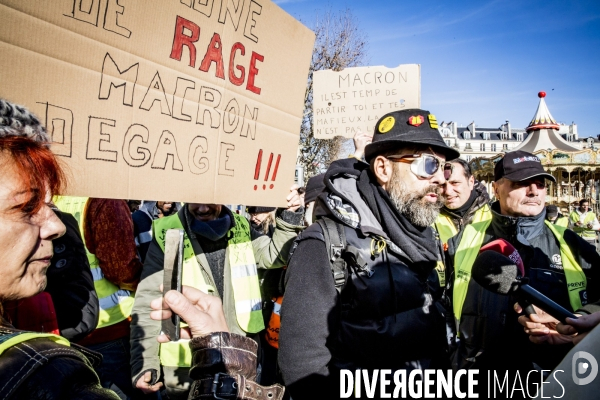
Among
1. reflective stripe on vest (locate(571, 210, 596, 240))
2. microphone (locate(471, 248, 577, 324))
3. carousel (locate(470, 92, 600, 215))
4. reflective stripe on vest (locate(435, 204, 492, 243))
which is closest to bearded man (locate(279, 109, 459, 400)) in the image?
microphone (locate(471, 248, 577, 324))

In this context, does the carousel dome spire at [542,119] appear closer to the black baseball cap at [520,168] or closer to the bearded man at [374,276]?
the black baseball cap at [520,168]

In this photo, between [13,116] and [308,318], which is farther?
[308,318]

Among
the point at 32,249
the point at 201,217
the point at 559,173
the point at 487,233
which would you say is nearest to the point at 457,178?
the point at 487,233

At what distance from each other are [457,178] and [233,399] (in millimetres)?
4047

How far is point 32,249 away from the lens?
1.07m

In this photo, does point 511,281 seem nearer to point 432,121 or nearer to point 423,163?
point 423,163

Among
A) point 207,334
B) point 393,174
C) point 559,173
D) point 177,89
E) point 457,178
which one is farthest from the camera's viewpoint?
point 559,173

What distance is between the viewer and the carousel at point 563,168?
71.6 feet

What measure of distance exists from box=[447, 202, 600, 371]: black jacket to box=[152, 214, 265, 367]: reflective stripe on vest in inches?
64.1

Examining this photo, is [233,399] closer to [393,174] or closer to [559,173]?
[393,174]

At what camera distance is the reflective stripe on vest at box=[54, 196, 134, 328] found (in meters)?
2.91

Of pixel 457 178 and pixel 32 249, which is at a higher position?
pixel 457 178

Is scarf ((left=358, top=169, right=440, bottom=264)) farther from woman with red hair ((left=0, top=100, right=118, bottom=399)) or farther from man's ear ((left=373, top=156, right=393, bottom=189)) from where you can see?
woman with red hair ((left=0, top=100, right=118, bottom=399))

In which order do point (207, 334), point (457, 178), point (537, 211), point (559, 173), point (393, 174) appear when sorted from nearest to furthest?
1. point (207, 334)
2. point (393, 174)
3. point (537, 211)
4. point (457, 178)
5. point (559, 173)
